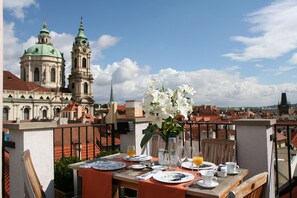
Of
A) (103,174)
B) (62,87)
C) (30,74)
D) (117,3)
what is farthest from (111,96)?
(103,174)

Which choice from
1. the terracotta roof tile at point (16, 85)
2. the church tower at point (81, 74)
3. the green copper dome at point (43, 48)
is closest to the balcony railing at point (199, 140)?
the terracotta roof tile at point (16, 85)

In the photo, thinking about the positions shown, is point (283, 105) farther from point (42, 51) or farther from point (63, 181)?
point (63, 181)

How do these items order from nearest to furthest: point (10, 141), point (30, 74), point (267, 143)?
point (10, 141)
point (267, 143)
point (30, 74)

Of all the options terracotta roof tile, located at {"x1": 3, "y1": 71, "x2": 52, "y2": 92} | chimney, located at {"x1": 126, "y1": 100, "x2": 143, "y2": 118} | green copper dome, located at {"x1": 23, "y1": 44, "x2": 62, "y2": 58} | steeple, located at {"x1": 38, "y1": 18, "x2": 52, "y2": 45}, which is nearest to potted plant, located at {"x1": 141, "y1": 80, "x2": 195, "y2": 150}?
chimney, located at {"x1": 126, "y1": 100, "x2": 143, "y2": 118}

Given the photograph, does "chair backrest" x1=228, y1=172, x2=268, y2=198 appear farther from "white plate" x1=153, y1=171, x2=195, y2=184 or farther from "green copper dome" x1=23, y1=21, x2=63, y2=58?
"green copper dome" x1=23, y1=21, x2=63, y2=58

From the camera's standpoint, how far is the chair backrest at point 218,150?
303 cm

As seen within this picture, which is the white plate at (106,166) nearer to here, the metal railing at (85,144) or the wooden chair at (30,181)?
the wooden chair at (30,181)

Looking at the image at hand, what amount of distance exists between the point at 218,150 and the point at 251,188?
1.74 metres

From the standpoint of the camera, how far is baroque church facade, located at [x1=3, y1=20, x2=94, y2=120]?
181 feet

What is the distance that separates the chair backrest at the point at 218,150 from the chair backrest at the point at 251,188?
1.48 m

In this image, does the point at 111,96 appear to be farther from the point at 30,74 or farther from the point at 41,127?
the point at 41,127

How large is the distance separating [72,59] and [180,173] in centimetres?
6691

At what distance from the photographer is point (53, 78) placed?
63750mm

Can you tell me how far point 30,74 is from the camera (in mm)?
61781
